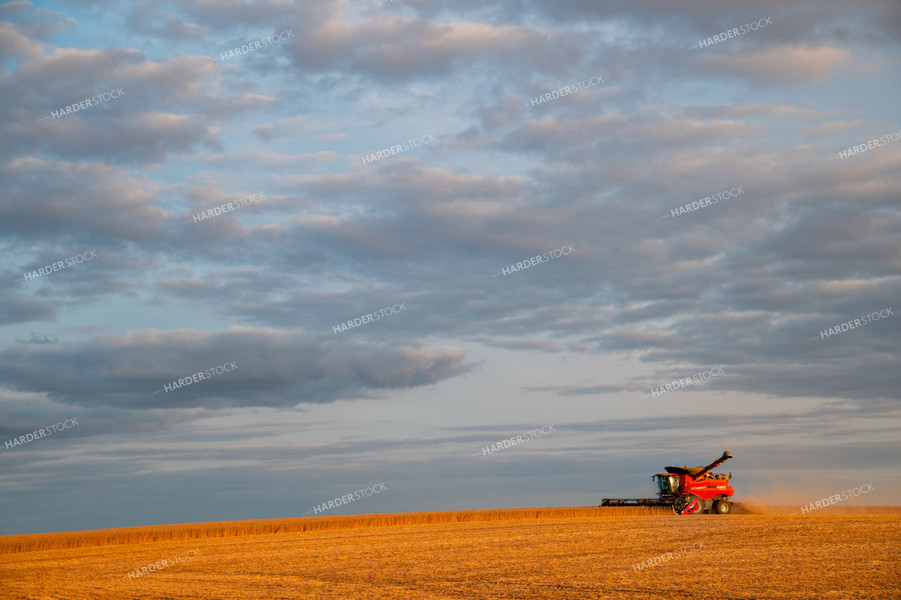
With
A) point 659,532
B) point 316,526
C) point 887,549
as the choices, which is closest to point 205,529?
point 316,526

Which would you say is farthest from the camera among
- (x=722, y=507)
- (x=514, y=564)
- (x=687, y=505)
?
(x=722, y=507)

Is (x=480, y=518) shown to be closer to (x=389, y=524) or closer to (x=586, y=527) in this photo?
(x=389, y=524)

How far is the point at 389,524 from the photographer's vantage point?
62.1m

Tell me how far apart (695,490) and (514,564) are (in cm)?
3152

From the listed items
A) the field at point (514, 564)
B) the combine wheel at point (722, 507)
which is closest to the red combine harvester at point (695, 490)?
the combine wheel at point (722, 507)

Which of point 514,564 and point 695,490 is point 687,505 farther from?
point 514,564

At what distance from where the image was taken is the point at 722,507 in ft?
186

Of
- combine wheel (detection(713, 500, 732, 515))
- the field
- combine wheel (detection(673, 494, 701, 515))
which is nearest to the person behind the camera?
the field

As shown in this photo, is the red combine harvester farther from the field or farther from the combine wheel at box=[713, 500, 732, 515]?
the field

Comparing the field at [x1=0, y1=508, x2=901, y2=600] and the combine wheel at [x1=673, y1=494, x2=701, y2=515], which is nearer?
the field at [x1=0, y1=508, x2=901, y2=600]

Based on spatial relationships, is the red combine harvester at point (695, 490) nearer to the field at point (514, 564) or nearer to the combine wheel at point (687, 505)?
the combine wheel at point (687, 505)

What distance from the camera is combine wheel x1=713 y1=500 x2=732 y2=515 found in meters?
56.8

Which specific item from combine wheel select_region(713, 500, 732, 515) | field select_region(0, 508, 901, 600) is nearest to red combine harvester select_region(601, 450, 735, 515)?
combine wheel select_region(713, 500, 732, 515)

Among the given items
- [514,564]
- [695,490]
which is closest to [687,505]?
[695,490]
